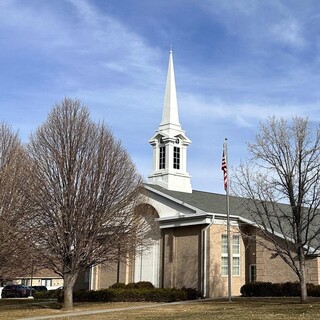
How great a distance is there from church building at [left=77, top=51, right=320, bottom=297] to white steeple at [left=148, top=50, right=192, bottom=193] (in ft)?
0.25

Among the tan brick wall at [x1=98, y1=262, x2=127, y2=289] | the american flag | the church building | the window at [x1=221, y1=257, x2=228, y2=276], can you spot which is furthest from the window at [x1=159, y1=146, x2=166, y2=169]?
the american flag

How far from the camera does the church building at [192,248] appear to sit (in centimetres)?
3362

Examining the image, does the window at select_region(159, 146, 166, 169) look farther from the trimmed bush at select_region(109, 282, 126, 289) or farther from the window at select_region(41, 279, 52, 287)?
the window at select_region(41, 279, 52, 287)

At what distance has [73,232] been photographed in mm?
26344

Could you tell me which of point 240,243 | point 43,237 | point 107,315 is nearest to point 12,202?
point 43,237

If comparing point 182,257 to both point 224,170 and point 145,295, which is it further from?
point 224,170

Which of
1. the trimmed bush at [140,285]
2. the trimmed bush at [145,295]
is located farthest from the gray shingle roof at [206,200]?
the trimmed bush at [140,285]

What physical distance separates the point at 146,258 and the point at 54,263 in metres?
11.1

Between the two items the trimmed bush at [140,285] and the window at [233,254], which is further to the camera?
the trimmed bush at [140,285]

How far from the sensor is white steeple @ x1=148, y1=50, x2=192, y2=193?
40281 mm

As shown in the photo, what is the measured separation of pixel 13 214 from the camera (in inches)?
1151

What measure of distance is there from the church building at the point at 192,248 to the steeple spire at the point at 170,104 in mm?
1168

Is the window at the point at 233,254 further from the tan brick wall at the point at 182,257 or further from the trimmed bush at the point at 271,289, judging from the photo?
the trimmed bush at the point at 271,289

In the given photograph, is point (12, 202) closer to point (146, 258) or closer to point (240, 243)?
point (146, 258)
